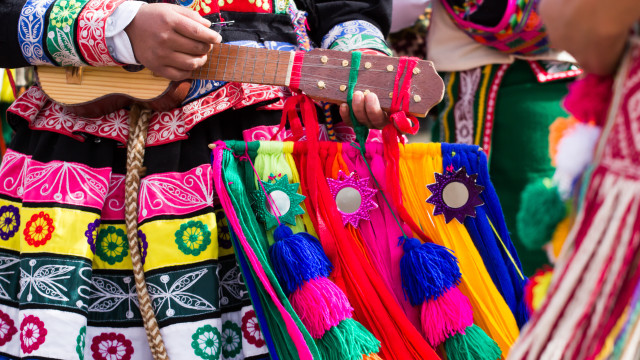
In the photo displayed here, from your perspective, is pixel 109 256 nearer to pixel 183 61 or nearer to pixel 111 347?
pixel 111 347

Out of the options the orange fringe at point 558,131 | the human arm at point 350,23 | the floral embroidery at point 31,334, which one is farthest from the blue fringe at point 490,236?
the floral embroidery at point 31,334

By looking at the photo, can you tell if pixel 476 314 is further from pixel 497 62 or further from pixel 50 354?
pixel 497 62

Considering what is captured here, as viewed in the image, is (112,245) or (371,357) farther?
(112,245)

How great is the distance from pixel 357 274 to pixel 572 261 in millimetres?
551

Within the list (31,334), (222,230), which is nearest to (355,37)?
(222,230)

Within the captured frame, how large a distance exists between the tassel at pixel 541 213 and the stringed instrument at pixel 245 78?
20.5 inches

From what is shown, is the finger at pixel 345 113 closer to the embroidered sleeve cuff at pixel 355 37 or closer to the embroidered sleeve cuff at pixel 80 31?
the embroidered sleeve cuff at pixel 355 37

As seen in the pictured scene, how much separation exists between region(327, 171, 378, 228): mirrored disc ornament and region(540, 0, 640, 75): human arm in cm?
59

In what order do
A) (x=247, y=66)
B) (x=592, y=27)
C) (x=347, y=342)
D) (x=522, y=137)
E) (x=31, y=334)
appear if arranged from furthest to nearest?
(x=522, y=137)
(x=247, y=66)
(x=31, y=334)
(x=347, y=342)
(x=592, y=27)

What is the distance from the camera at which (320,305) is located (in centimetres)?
107

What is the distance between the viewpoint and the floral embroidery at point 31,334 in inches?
45.3

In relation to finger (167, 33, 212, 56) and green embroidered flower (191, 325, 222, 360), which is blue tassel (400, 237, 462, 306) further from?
finger (167, 33, 212, 56)

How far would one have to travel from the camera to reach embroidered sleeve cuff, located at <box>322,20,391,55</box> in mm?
1402

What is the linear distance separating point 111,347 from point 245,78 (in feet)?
1.94
